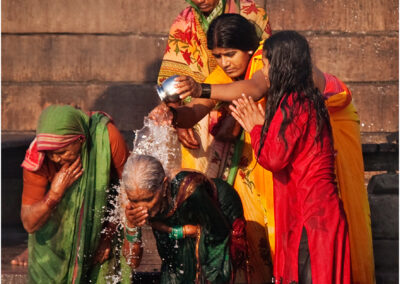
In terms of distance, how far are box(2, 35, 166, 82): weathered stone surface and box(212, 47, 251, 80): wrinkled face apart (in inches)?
124

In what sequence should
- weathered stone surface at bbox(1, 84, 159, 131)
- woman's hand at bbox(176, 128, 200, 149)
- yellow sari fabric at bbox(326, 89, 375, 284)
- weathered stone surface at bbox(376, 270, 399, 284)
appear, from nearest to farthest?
yellow sari fabric at bbox(326, 89, 375, 284) → woman's hand at bbox(176, 128, 200, 149) → weathered stone surface at bbox(376, 270, 399, 284) → weathered stone surface at bbox(1, 84, 159, 131)

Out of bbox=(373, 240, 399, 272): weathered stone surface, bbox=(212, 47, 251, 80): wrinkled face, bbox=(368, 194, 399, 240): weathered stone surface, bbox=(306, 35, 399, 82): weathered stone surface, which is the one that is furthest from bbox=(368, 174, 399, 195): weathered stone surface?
bbox=(306, 35, 399, 82): weathered stone surface

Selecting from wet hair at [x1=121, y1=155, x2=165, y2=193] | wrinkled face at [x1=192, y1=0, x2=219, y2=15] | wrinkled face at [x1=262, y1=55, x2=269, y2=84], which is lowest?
wet hair at [x1=121, y1=155, x2=165, y2=193]

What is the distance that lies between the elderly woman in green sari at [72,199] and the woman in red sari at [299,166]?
3.68 ft

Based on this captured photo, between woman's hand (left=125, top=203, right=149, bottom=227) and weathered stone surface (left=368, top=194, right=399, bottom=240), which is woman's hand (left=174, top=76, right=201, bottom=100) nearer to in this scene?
woman's hand (left=125, top=203, right=149, bottom=227)

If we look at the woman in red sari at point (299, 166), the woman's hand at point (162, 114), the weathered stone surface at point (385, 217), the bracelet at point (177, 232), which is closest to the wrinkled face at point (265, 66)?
the woman in red sari at point (299, 166)

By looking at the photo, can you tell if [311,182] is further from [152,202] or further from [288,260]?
[152,202]

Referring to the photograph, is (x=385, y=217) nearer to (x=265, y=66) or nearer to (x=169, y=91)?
(x=265, y=66)

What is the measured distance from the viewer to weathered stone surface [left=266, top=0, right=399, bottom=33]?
9547mm

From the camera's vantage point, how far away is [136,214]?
5.58 meters

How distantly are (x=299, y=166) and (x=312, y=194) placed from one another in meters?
0.16

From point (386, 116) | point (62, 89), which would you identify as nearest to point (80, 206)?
point (62, 89)

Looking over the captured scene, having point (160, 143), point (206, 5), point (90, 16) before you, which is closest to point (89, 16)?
point (90, 16)

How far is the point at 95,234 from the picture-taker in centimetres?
632
